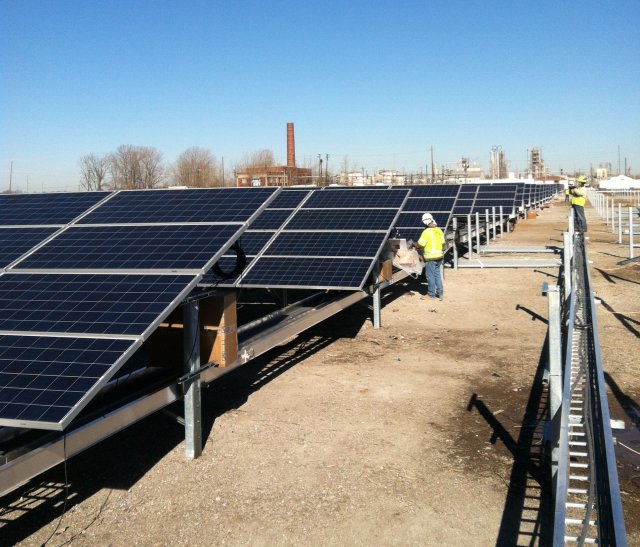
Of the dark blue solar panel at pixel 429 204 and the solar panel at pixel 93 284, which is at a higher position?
the dark blue solar panel at pixel 429 204

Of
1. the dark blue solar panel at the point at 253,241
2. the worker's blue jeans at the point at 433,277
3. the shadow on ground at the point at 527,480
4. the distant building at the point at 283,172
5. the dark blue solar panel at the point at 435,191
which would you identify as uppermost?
the distant building at the point at 283,172

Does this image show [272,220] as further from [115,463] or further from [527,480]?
[527,480]

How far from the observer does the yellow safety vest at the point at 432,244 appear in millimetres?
14309

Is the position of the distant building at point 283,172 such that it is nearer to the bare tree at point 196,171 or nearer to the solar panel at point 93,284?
the bare tree at point 196,171

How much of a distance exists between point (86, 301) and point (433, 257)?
33.6 ft

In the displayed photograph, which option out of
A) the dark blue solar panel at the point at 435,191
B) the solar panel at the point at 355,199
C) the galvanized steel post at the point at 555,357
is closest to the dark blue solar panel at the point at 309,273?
the solar panel at the point at 355,199

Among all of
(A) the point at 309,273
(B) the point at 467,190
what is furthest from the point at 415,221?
(B) the point at 467,190

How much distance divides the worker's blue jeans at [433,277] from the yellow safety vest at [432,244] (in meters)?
0.17

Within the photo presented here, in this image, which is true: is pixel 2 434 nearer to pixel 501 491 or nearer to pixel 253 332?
pixel 253 332

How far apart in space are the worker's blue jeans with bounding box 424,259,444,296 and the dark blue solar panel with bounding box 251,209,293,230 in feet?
12.6

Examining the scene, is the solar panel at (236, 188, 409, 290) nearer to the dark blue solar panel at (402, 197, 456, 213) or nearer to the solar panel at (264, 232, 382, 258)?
the solar panel at (264, 232, 382, 258)

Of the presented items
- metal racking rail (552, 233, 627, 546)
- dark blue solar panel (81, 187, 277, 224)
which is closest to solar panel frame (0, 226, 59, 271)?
dark blue solar panel (81, 187, 277, 224)

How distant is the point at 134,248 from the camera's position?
6066 mm

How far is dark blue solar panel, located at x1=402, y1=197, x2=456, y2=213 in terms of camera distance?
18656 millimetres
